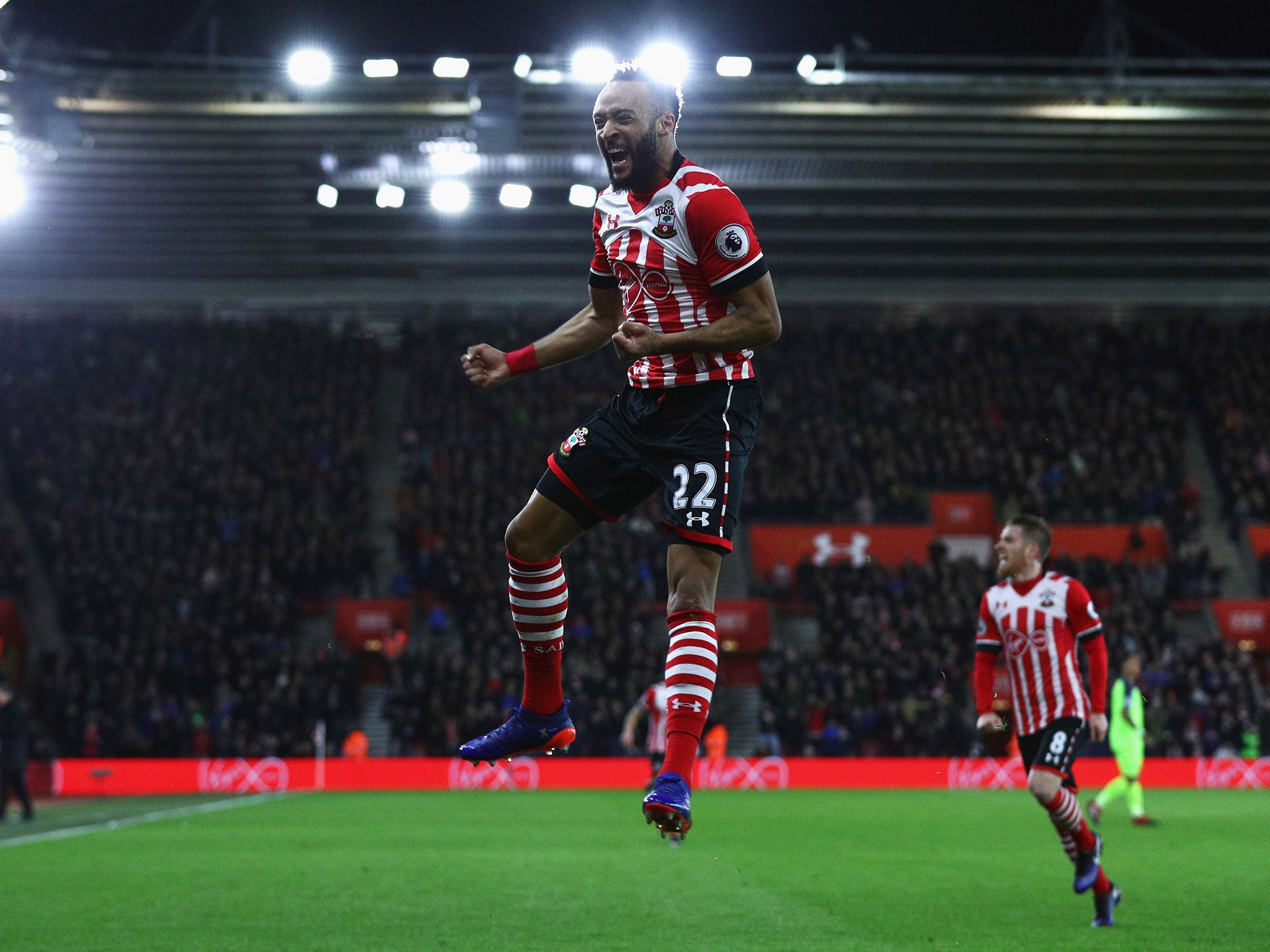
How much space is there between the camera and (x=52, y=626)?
3092 cm

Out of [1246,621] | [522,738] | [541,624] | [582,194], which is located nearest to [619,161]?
[541,624]

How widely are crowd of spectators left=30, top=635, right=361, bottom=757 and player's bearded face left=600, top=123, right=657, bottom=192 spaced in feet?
73.3

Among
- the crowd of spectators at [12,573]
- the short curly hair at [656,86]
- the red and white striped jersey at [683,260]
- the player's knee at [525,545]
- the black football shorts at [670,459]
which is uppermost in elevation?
the crowd of spectators at [12,573]

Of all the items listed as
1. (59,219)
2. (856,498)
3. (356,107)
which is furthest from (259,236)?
(856,498)

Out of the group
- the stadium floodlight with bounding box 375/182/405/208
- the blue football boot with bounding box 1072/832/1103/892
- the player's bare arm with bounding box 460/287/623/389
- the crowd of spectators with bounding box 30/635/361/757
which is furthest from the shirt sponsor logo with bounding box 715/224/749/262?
the stadium floodlight with bounding box 375/182/405/208

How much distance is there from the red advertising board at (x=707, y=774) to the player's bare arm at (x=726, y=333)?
21525mm

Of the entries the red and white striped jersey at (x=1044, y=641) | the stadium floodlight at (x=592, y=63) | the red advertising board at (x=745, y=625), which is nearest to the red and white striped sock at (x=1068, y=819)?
the red and white striped jersey at (x=1044, y=641)

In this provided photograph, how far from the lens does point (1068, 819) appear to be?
8953 mm

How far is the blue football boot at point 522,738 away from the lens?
543 centimetres

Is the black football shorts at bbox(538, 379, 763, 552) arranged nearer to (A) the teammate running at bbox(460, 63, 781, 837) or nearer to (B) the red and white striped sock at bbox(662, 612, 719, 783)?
(A) the teammate running at bbox(460, 63, 781, 837)

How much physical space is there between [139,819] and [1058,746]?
13465 millimetres

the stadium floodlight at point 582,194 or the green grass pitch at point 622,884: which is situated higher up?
the stadium floodlight at point 582,194

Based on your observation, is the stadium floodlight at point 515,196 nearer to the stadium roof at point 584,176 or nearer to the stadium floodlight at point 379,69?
the stadium roof at point 584,176

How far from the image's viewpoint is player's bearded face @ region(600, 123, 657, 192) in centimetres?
519
